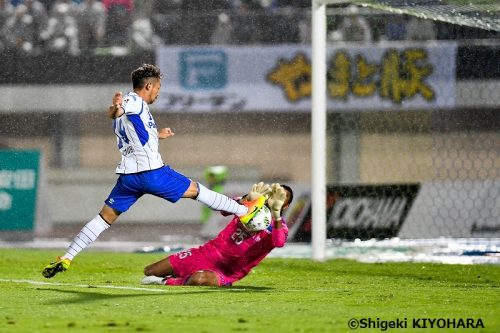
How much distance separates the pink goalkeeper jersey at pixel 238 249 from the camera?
834 centimetres

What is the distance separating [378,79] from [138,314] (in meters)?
9.15

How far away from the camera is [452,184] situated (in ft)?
45.9

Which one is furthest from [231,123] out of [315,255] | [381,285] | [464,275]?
[381,285]

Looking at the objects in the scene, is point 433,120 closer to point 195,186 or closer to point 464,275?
point 464,275

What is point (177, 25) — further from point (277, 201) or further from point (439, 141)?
point (277, 201)

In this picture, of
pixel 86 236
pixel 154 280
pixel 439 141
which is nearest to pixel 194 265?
pixel 154 280

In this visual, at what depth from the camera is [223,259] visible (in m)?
8.41

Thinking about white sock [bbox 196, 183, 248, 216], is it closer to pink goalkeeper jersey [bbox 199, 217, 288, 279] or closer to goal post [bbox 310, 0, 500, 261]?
pink goalkeeper jersey [bbox 199, 217, 288, 279]

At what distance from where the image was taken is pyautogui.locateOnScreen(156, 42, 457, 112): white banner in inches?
579

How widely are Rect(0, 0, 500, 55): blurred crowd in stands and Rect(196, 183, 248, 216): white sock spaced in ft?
16.7

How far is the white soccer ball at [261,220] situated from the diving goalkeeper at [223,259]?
0.05 m

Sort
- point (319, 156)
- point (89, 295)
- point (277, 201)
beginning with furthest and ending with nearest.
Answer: point (319, 156) → point (277, 201) → point (89, 295)

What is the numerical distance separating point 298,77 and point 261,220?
11479mm

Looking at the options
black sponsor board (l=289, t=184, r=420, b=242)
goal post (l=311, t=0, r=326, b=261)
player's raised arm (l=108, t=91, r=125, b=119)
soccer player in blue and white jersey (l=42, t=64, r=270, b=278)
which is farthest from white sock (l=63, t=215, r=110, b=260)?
black sponsor board (l=289, t=184, r=420, b=242)
